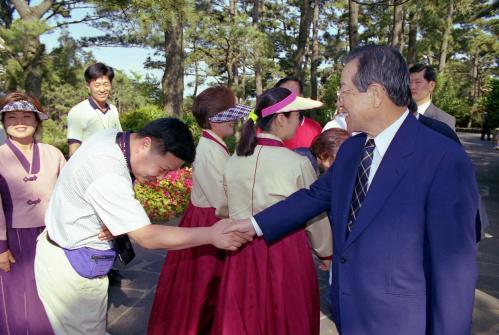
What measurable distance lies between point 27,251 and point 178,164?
54.5 inches

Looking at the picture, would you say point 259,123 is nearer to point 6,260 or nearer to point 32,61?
point 6,260

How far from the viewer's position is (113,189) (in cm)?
191

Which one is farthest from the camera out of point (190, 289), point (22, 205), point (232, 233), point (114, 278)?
point (114, 278)

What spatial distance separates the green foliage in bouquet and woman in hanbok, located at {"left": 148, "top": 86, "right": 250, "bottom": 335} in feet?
11.9

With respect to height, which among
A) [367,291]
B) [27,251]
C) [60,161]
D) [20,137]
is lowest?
[27,251]

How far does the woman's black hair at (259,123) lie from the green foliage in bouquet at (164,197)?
4360 millimetres

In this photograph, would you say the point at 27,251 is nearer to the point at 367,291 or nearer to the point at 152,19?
the point at 367,291

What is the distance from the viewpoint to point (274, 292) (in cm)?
246

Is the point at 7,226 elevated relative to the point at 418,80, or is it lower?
lower

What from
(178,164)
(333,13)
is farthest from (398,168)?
(333,13)

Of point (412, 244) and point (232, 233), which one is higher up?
point (412, 244)

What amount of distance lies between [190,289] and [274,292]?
0.88m

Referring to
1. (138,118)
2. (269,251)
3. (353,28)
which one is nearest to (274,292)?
(269,251)

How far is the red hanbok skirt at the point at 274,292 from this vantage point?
2.45 metres
